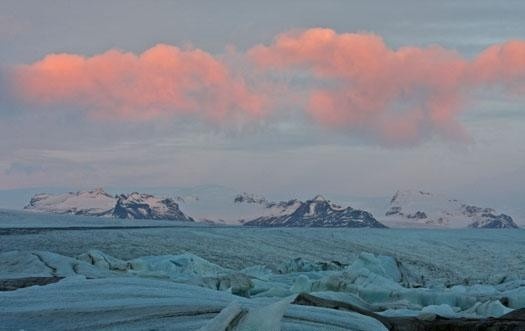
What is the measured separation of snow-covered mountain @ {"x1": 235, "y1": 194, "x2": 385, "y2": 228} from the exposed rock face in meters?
14.2

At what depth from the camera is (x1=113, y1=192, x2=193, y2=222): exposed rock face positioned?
168 metres

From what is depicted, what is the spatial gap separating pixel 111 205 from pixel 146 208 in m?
12.0

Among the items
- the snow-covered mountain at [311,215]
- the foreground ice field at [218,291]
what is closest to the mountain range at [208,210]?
the snow-covered mountain at [311,215]

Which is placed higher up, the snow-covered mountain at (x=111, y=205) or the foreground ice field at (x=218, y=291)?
the snow-covered mountain at (x=111, y=205)

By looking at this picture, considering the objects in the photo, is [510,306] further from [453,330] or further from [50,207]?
[50,207]

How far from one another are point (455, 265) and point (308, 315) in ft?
76.4

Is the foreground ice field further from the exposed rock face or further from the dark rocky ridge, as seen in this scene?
the exposed rock face

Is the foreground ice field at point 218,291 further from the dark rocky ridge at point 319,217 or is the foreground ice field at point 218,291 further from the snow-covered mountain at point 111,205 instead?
the snow-covered mountain at point 111,205

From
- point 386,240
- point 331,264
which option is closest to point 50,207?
point 386,240

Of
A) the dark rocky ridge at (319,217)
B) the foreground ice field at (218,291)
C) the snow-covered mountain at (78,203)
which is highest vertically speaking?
the snow-covered mountain at (78,203)

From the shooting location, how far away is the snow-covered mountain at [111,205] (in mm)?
169125

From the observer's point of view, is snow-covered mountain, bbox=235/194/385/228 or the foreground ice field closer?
the foreground ice field

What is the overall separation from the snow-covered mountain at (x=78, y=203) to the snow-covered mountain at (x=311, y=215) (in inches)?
1137

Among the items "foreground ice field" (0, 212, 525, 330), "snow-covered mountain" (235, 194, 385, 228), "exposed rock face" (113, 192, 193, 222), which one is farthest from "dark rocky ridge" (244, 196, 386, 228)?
"foreground ice field" (0, 212, 525, 330)
